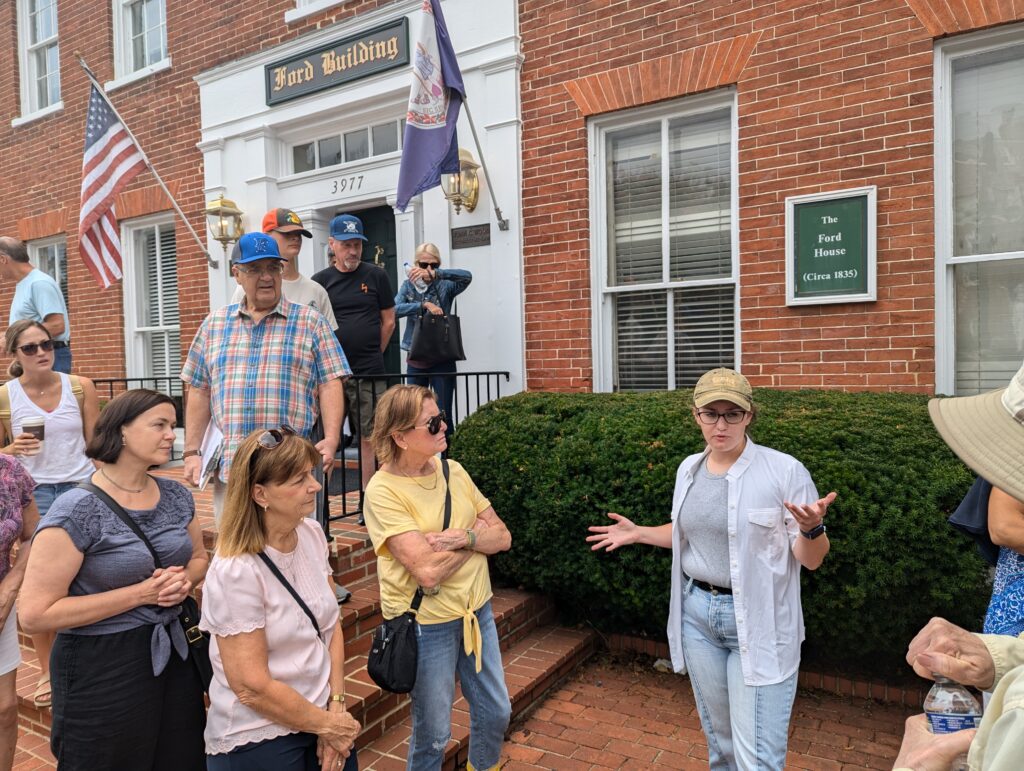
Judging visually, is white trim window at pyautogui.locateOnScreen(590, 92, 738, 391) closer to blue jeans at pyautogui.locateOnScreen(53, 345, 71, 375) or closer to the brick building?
the brick building

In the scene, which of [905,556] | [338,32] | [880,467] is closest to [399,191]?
[338,32]

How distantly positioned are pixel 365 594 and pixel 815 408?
9.19 feet

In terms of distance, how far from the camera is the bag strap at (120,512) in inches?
88.9

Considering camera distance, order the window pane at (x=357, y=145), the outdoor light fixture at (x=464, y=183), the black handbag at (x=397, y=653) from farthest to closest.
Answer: the window pane at (x=357, y=145), the outdoor light fixture at (x=464, y=183), the black handbag at (x=397, y=653)

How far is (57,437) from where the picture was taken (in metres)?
3.71

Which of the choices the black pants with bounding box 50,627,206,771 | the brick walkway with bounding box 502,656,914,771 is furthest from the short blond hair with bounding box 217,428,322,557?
A: the brick walkway with bounding box 502,656,914,771

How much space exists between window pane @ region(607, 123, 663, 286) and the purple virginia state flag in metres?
1.40

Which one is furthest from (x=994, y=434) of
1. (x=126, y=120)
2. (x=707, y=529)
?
(x=126, y=120)

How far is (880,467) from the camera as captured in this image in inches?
134

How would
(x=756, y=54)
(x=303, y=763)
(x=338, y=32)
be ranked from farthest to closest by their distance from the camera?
(x=338, y=32)
(x=756, y=54)
(x=303, y=763)

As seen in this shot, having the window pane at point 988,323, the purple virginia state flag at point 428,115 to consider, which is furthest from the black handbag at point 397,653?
the window pane at point 988,323

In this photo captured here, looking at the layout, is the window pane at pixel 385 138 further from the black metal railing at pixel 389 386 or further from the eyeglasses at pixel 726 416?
the eyeglasses at pixel 726 416

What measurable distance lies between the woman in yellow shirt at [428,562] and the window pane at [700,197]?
3404 mm

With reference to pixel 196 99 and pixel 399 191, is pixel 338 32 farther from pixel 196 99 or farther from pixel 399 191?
pixel 399 191
